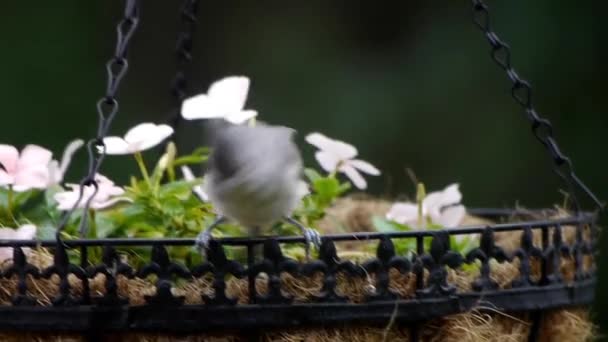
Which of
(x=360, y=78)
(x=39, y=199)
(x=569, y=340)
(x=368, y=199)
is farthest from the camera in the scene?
(x=360, y=78)

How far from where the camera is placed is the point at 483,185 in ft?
11.0

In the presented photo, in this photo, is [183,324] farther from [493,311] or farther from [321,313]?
[493,311]

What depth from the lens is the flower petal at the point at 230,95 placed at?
5.10ft

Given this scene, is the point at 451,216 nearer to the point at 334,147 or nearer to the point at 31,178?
the point at 334,147

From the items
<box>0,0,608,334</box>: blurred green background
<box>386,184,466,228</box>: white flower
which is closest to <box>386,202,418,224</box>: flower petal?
<box>386,184,466,228</box>: white flower

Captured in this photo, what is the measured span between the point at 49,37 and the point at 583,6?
1.78 meters

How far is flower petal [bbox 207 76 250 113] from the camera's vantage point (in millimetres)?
1554

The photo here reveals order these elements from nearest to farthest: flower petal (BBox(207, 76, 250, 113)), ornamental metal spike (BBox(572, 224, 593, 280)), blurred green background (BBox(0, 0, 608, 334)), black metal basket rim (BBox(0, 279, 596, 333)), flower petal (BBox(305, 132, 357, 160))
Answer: black metal basket rim (BBox(0, 279, 596, 333)), ornamental metal spike (BBox(572, 224, 593, 280)), flower petal (BBox(207, 76, 250, 113)), flower petal (BBox(305, 132, 357, 160)), blurred green background (BBox(0, 0, 608, 334))

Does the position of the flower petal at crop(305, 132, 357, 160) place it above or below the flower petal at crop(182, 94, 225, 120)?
below

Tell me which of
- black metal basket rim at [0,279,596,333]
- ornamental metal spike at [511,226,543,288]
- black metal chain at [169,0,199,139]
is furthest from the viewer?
black metal chain at [169,0,199,139]

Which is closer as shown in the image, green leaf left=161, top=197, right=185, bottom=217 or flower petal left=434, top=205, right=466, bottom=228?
green leaf left=161, top=197, right=185, bottom=217

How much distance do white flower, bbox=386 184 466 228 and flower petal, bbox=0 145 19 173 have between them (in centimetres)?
63

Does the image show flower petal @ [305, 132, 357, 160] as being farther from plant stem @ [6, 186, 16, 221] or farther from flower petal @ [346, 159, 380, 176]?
plant stem @ [6, 186, 16, 221]

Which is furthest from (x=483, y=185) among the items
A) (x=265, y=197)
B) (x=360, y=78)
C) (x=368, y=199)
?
(x=265, y=197)
